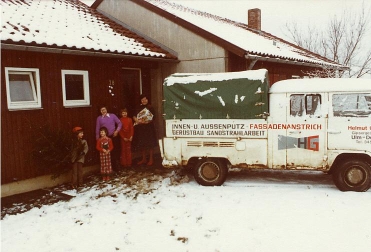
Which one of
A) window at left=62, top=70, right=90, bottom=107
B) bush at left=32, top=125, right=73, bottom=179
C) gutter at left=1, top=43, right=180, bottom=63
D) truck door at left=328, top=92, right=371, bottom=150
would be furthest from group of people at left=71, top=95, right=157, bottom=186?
truck door at left=328, top=92, right=371, bottom=150

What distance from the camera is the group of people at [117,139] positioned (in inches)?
319

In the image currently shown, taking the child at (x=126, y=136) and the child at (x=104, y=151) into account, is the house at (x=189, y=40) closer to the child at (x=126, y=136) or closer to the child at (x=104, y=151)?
the child at (x=126, y=136)

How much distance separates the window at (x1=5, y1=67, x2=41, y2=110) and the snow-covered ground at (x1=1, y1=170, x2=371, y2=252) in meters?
2.21

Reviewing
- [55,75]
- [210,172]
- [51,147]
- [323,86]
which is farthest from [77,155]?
[323,86]

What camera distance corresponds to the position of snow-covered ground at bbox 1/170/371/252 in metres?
4.95

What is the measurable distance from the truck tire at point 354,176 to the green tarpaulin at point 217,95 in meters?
1.99

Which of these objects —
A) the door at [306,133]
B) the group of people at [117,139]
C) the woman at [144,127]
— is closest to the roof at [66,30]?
the woman at [144,127]

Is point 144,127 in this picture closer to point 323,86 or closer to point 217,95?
point 217,95

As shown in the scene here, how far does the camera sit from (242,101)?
7.52 meters

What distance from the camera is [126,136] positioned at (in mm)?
9586

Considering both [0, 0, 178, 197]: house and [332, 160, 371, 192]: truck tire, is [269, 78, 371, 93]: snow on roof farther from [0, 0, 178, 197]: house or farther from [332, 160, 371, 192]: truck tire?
[0, 0, 178, 197]: house

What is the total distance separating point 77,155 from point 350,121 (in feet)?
19.4

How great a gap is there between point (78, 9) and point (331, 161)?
10024mm

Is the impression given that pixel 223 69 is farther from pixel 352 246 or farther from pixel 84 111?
pixel 352 246
